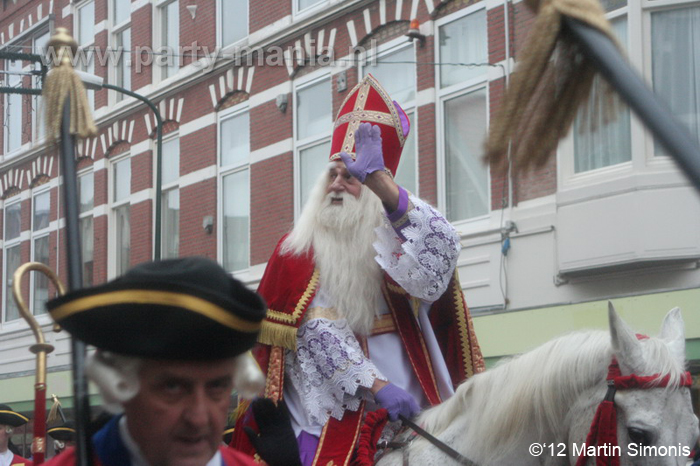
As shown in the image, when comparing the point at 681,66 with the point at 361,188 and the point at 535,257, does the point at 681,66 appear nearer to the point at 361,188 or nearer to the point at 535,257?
the point at 535,257

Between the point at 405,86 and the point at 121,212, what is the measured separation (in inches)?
280

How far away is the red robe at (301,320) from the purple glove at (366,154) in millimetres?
579

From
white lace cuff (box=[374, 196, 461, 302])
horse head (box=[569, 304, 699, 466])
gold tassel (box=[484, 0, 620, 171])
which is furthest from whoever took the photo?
white lace cuff (box=[374, 196, 461, 302])

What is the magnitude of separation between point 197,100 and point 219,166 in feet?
4.08

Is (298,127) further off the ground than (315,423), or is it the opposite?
(298,127)

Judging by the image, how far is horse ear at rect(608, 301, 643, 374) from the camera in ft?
11.3

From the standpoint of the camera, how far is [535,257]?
10.7m

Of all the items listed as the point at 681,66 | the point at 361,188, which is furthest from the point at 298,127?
the point at 361,188

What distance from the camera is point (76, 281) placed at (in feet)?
6.30

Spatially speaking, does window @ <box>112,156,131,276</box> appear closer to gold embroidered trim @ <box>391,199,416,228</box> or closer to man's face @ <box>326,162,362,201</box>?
man's face @ <box>326,162,362,201</box>

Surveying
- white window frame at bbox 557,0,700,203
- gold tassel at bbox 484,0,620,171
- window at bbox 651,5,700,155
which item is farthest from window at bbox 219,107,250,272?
gold tassel at bbox 484,0,620,171

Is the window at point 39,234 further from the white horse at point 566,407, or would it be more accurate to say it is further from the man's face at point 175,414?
the man's face at point 175,414

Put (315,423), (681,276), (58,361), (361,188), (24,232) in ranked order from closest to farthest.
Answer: (315,423) → (361,188) → (681,276) → (58,361) → (24,232)

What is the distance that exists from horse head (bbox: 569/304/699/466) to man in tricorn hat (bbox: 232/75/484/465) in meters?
0.86
